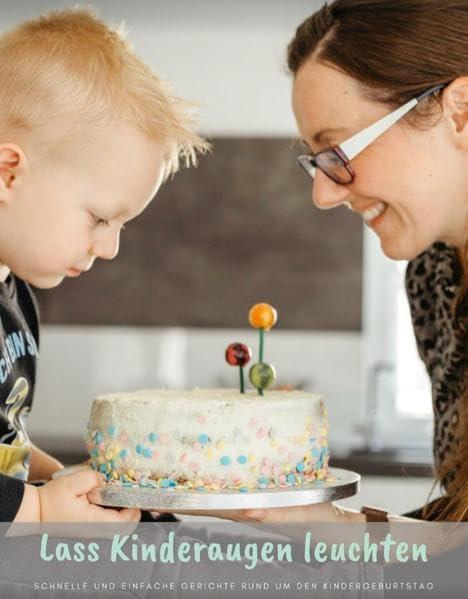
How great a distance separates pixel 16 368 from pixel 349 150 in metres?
0.73

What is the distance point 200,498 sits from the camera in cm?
152

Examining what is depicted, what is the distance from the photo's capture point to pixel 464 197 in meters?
1.84

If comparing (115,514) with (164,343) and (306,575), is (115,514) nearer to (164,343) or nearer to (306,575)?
(306,575)

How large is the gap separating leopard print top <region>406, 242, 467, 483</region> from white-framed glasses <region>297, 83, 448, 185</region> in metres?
0.38

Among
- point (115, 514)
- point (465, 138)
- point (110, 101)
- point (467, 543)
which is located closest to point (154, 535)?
point (115, 514)

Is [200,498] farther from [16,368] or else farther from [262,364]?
[16,368]

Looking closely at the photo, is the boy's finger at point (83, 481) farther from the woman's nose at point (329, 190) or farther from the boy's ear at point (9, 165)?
the woman's nose at point (329, 190)

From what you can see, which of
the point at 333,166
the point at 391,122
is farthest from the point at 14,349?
the point at 391,122

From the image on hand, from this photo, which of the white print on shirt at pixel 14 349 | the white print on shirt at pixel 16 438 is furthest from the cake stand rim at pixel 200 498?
the white print on shirt at pixel 14 349

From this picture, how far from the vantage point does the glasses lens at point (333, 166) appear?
1.81 m

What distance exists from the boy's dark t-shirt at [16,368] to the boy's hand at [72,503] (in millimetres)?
130

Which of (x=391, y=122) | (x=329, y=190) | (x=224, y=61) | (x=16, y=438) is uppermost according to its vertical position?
(x=224, y=61)

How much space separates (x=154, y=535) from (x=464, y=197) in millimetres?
801

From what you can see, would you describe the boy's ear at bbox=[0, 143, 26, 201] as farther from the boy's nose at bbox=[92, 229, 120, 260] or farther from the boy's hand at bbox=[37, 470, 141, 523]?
the boy's hand at bbox=[37, 470, 141, 523]
